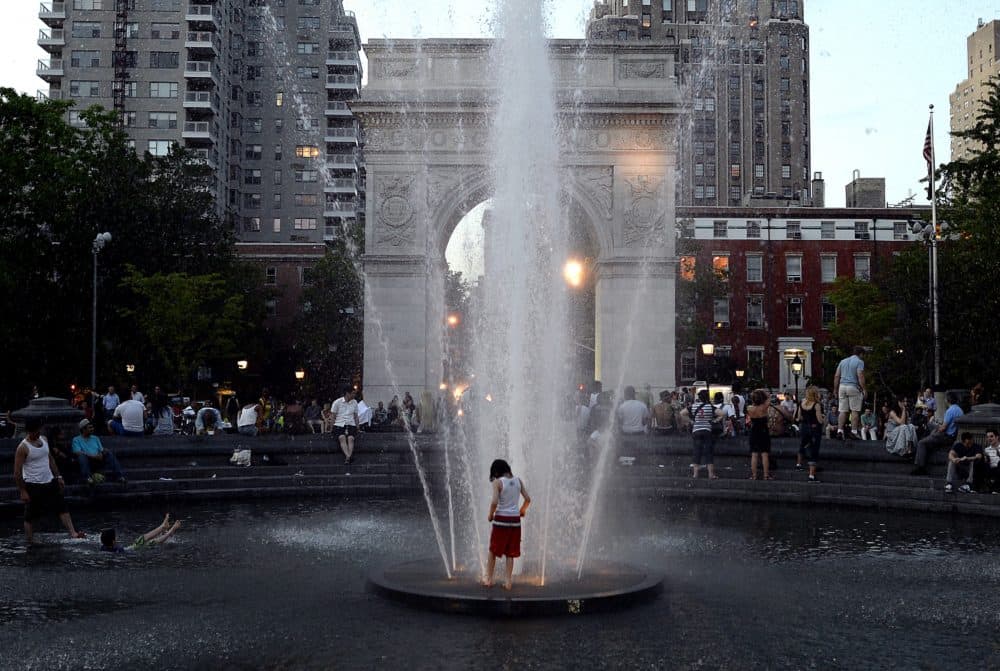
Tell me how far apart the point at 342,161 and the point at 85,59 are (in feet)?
64.2

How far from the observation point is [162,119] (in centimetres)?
7538

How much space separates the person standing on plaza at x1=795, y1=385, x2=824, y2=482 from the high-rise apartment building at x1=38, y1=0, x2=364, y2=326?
2359 inches

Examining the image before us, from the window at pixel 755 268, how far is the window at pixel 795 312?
2.38 meters

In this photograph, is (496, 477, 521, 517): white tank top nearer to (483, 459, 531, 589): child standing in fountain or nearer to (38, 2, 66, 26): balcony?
(483, 459, 531, 589): child standing in fountain

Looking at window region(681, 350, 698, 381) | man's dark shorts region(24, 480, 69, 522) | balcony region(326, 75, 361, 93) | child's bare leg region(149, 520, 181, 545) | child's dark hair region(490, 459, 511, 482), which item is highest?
balcony region(326, 75, 361, 93)

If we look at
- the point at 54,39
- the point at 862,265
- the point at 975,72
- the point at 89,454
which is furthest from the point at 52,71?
the point at 975,72

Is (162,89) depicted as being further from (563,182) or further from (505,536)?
(505,536)

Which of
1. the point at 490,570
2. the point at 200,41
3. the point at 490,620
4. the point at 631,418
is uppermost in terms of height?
the point at 200,41

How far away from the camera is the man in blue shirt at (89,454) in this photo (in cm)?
1703

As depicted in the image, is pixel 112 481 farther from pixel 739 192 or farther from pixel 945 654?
pixel 739 192

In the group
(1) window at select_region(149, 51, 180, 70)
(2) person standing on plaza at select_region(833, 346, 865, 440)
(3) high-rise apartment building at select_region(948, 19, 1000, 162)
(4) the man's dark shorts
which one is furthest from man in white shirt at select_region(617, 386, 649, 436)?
(3) high-rise apartment building at select_region(948, 19, 1000, 162)

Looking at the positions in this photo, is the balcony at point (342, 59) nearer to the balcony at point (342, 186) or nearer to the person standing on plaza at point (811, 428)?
the balcony at point (342, 186)

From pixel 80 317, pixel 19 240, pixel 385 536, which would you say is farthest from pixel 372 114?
pixel 385 536

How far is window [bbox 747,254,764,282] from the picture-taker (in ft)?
221
